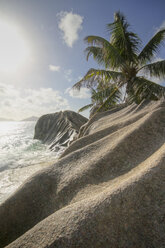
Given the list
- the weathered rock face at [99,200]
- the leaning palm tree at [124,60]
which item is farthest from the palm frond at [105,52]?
the weathered rock face at [99,200]

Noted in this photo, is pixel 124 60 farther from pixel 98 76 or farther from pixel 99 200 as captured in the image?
pixel 99 200

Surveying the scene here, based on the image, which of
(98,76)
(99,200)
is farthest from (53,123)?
(99,200)

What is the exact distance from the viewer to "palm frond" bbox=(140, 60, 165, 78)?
22.3 ft

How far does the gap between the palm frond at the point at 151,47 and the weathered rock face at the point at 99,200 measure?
6657mm

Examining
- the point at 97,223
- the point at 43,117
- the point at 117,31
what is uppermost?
the point at 117,31

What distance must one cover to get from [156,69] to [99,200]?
26.2ft

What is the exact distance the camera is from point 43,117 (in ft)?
56.6

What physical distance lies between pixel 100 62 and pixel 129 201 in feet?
27.0

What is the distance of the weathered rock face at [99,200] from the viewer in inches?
35.7

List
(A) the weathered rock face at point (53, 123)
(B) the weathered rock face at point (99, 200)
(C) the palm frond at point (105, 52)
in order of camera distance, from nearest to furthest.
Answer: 1. (B) the weathered rock face at point (99, 200)
2. (C) the palm frond at point (105, 52)
3. (A) the weathered rock face at point (53, 123)

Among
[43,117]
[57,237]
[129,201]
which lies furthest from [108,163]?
[43,117]

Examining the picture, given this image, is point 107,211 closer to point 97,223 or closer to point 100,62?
point 97,223

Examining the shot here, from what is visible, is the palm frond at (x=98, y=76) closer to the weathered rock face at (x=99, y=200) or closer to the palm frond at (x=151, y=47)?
the palm frond at (x=151, y=47)

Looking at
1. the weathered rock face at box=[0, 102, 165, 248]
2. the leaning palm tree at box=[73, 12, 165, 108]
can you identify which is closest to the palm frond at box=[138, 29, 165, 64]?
the leaning palm tree at box=[73, 12, 165, 108]
